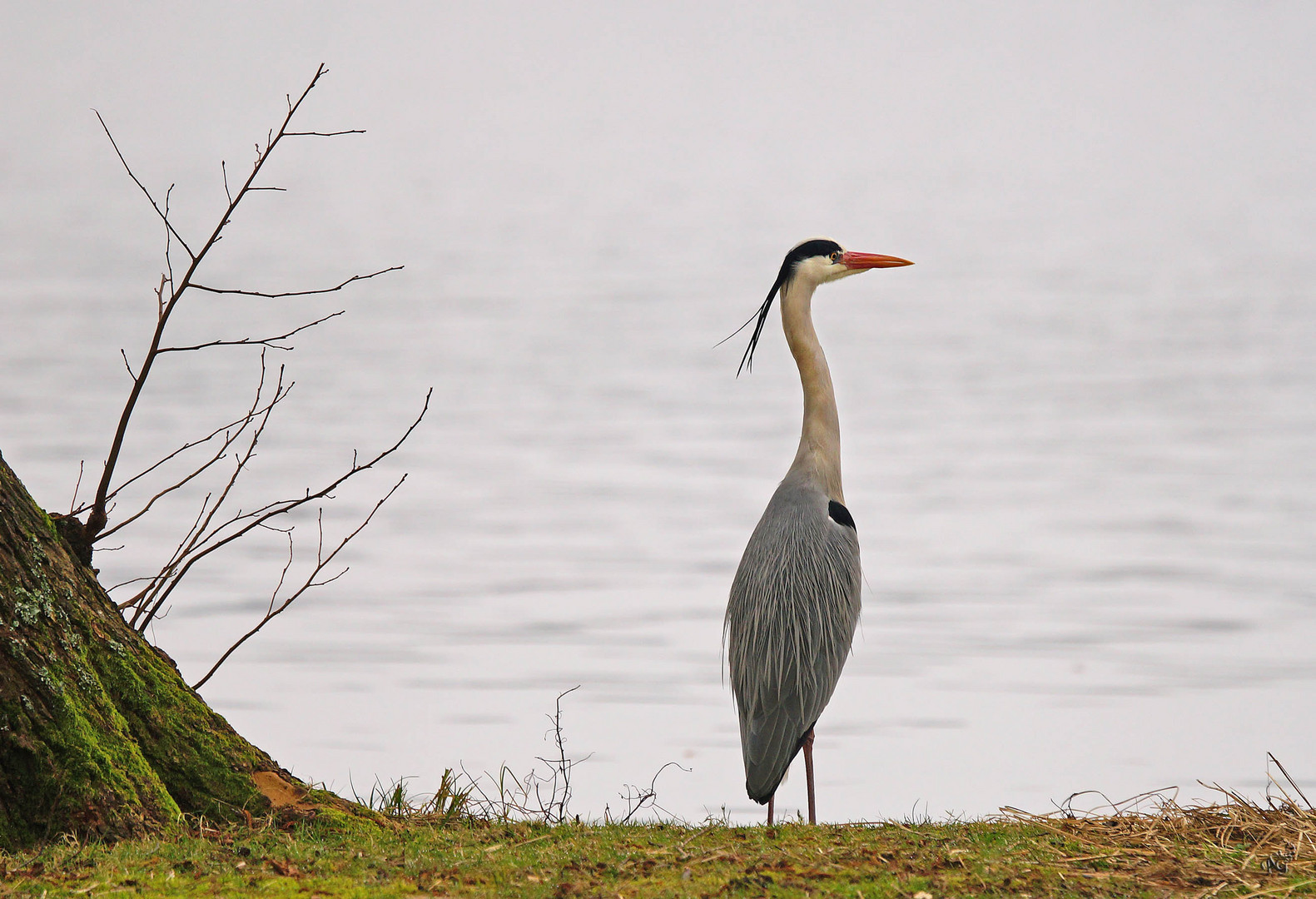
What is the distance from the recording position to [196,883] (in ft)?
11.5

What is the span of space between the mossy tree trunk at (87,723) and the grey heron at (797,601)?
2.13m

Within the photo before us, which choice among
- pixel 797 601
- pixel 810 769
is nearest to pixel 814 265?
pixel 797 601

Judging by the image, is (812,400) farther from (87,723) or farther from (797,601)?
(87,723)

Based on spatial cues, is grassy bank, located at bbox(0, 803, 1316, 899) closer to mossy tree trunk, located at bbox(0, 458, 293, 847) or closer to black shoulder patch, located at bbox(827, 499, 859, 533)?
mossy tree trunk, located at bbox(0, 458, 293, 847)

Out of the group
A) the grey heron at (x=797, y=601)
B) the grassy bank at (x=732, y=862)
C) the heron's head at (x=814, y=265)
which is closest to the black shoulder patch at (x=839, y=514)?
the grey heron at (x=797, y=601)

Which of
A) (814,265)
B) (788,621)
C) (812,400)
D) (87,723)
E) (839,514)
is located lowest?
(87,723)

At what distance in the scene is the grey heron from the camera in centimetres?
569

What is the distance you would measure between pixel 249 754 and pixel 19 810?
0.85m

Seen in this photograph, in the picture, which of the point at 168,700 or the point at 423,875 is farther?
the point at 168,700

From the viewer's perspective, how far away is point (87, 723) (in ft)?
13.3

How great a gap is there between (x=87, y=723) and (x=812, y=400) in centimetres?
398

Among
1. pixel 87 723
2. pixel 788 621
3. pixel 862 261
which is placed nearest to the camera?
pixel 87 723

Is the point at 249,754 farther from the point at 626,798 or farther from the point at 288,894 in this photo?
the point at 626,798

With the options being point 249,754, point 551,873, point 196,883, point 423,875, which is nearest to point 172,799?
point 249,754
